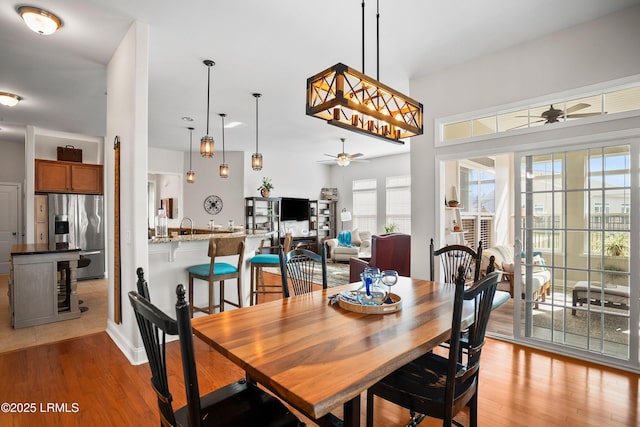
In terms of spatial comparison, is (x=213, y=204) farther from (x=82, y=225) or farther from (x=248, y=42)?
(x=248, y=42)

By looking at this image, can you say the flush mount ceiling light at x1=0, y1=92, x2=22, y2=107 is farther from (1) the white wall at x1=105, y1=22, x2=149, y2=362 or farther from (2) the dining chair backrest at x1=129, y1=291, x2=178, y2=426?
(2) the dining chair backrest at x1=129, y1=291, x2=178, y2=426

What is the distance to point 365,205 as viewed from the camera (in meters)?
10.2

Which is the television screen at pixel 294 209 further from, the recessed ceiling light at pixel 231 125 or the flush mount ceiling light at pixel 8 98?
the flush mount ceiling light at pixel 8 98

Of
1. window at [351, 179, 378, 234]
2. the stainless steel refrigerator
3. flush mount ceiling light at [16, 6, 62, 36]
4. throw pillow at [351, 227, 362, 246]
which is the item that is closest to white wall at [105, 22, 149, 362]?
flush mount ceiling light at [16, 6, 62, 36]

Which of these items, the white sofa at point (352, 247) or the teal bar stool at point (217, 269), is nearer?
the teal bar stool at point (217, 269)

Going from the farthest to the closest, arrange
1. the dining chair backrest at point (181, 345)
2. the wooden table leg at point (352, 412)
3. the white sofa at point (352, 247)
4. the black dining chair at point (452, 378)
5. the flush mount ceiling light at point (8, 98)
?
the white sofa at point (352, 247), the flush mount ceiling light at point (8, 98), the black dining chair at point (452, 378), the wooden table leg at point (352, 412), the dining chair backrest at point (181, 345)

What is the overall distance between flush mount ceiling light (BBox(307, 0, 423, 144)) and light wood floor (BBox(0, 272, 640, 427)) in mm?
1862

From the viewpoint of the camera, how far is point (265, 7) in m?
2.75

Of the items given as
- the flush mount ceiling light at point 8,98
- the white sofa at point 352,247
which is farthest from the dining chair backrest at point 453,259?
the flush mount ceiling light at point 8,98

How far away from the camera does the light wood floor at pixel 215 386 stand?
216 centimetres

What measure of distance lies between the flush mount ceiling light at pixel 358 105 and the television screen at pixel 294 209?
733 cm

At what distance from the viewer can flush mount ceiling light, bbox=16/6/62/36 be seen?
2643 millimetres

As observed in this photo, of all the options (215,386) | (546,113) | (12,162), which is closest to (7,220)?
(12,162)

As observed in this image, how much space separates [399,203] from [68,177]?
7.67 meters
